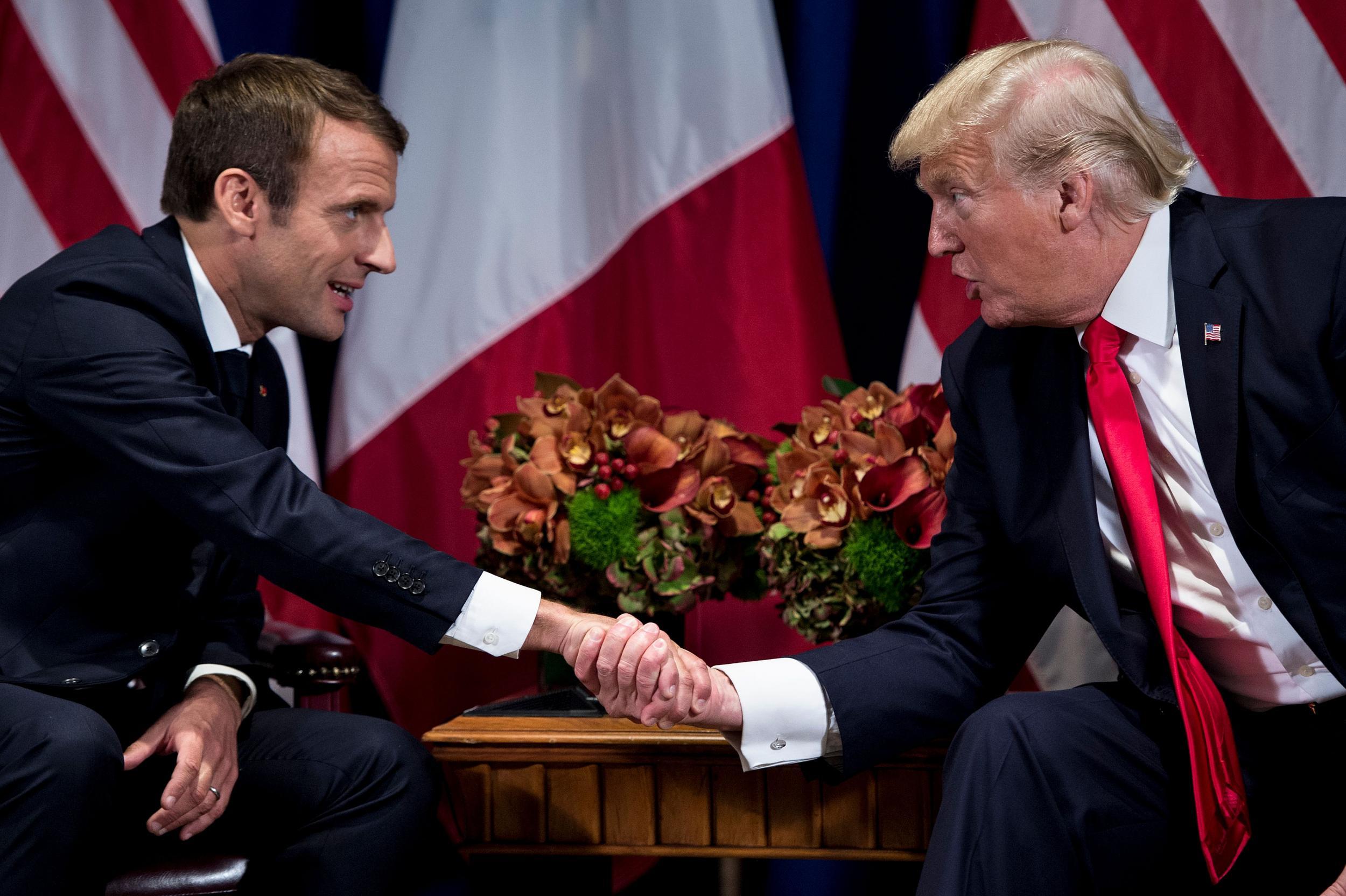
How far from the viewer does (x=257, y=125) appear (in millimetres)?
1918

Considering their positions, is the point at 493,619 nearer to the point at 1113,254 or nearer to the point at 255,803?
the point at 255,803

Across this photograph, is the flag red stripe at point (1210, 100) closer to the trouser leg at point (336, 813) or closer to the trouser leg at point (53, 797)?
the trouser leg at point (336, 813)

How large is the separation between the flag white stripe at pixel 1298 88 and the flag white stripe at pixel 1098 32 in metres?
0.16

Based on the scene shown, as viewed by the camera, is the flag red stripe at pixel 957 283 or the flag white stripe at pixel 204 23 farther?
the flag white stripe at pixel 204 23

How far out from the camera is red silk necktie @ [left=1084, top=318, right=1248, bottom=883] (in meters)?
1.47

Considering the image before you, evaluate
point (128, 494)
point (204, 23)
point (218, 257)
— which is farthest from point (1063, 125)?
point (204, 23)

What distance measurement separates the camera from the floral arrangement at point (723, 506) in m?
1.86

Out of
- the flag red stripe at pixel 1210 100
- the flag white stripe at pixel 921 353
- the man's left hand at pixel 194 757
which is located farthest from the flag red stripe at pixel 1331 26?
the man's left hand at pixel 194 757

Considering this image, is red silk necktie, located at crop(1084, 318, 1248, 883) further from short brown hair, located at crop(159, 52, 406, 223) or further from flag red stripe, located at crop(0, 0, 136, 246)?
flag red stripe, located at crop(0, 0, 136, 246)

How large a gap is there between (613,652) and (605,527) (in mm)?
284

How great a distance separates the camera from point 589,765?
5.73 feet

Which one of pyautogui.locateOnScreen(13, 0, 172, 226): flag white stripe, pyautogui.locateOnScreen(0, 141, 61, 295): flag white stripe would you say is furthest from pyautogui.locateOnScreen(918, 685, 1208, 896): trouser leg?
pyautogui.locateOnScreen(0, 141, 61, 295): flag white stripe

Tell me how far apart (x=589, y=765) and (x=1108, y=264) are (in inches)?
37.4

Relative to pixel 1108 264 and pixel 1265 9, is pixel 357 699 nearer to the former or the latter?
pixel 1108 264
